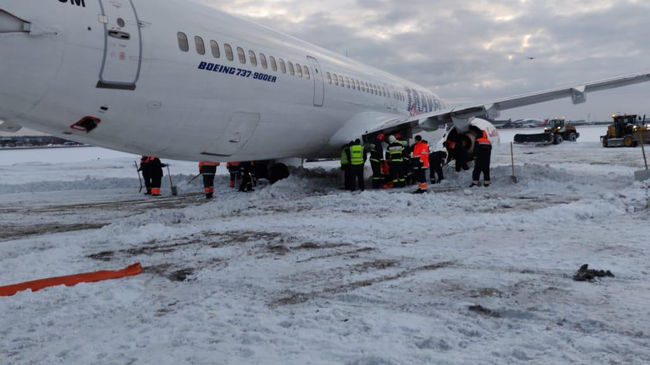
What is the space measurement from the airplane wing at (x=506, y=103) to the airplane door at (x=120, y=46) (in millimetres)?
7473

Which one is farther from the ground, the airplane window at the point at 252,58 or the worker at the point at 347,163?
the airplane window at the point at 252,58

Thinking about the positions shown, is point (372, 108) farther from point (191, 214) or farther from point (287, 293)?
point (287, 293)

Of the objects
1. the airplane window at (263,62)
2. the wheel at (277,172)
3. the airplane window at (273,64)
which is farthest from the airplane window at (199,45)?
the wheel at (277,172)

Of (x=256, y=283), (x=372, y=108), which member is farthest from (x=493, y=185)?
(x=256, y=283)

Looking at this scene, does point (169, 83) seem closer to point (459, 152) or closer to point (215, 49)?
point (215, 49)

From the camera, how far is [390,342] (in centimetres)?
278

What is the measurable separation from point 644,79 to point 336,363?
12.7 meters

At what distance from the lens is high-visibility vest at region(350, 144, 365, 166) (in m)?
11.4

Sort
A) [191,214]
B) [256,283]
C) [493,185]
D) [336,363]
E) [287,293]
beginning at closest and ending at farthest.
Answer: [336,363]
[287,293]
[256,283]
[191,214]
[493,185]

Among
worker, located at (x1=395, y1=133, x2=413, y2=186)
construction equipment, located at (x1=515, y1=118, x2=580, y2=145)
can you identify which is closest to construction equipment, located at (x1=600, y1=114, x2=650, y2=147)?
construction equipment, located at (x1=515, y1=118, x2=580, y2=145)

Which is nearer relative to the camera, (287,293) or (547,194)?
(287,293)

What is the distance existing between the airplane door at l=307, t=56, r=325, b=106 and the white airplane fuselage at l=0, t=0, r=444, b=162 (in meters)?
0.04

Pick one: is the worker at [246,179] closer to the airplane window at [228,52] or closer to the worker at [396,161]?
the worker at [396,161]

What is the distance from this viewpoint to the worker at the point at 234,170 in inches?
541
